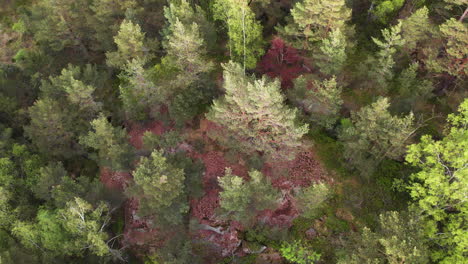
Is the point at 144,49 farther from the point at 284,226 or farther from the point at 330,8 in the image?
the point at 284,226

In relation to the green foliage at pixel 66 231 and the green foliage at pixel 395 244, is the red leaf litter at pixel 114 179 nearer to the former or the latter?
the green foliage at pixel 66 231

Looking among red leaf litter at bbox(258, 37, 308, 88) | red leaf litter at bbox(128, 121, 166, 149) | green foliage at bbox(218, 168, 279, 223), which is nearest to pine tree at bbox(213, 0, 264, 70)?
red leaf litter at bbox(258, 37, 308, 88)

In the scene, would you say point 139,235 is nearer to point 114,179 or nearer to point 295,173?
point 114,179

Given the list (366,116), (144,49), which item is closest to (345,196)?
(366,116)

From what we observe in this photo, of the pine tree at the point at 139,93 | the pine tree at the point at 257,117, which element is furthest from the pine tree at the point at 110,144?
the pine tree at the point at 257,117

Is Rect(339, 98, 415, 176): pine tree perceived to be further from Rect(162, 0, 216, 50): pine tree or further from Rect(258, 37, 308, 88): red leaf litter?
Rect(162, 0, 216, 50): pine tree

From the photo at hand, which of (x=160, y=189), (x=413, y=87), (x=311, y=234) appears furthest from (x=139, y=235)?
(x=413, y=87)
